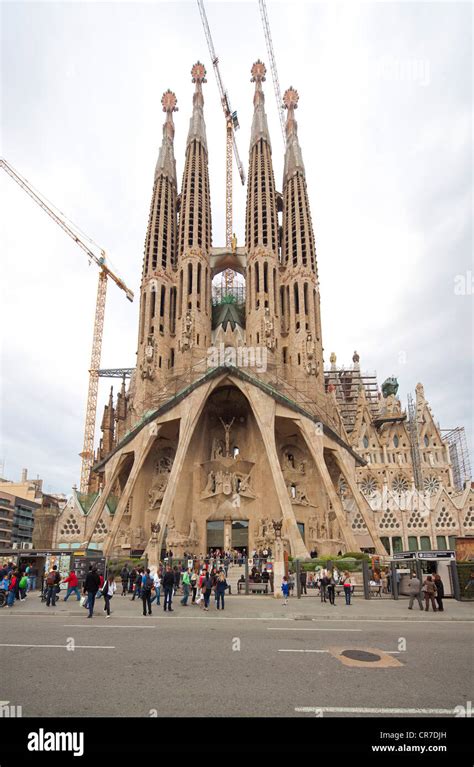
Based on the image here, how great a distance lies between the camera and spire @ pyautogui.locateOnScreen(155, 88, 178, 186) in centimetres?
6062

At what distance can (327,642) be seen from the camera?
10039 mm

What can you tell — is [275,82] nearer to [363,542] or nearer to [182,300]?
[182,300]

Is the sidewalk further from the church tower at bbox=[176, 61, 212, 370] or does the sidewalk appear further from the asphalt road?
the church tower at bbox=[176, 61, 212, 370]

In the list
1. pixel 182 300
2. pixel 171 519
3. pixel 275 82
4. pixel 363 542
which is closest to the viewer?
pixel 171 519

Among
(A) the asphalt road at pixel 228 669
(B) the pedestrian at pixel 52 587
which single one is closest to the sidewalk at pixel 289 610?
(B) the pedestrian at pixel 52 587

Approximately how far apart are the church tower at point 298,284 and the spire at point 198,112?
12.1 m

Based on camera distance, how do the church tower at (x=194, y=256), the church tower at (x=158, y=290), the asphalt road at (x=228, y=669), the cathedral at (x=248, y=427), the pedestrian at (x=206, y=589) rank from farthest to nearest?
the church tower at (x=194, y=256) < the church tower at (x=158, y=290) < the cathedral at (x=248, y=427) < the pedestrian at (x=206, y=589) < the asphalt road at (x=228, y=669)

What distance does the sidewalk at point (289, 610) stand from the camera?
48.3 ft

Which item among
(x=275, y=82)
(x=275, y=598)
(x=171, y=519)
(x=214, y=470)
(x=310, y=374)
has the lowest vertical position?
(x=275, y=598)

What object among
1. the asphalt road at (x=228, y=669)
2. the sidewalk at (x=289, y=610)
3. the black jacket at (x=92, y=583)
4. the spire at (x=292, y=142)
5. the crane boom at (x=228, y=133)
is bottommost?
the sidewalk at (x=289, y=610)

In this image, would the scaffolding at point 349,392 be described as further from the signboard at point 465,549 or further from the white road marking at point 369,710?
the white road marking at point 369,710

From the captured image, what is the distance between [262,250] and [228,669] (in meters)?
49.7
